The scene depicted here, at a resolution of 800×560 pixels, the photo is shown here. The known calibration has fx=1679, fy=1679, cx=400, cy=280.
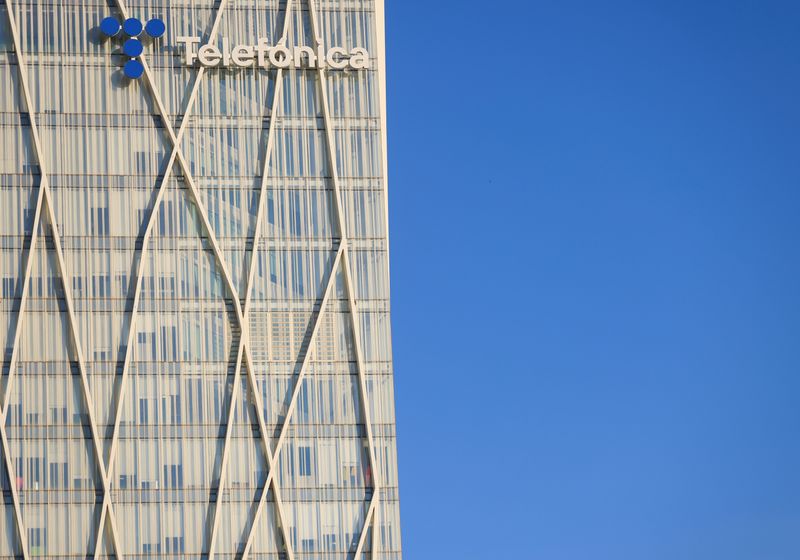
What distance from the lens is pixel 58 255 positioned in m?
107

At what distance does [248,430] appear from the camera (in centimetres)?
10569

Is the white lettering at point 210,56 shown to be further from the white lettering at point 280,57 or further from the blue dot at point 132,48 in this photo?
the blue dot at point 132,48

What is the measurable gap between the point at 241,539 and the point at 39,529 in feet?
40.7

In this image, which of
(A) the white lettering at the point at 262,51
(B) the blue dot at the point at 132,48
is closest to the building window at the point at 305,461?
(A) the white lettering at the point at 262,51

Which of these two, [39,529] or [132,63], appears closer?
[39,529]

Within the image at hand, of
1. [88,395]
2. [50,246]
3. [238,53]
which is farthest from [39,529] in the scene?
[238,53]

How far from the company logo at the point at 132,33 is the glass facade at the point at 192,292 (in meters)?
0.61

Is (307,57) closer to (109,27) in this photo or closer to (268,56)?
(268,56)

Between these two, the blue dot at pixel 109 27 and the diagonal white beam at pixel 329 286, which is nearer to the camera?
the diagonal white beam at pixel 329 286

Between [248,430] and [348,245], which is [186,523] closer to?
[248,430]

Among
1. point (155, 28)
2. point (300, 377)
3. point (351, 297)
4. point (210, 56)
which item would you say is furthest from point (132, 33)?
point (300, 377)

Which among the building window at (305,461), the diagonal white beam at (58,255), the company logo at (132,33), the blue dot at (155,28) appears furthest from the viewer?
the blue dot at (155,28)

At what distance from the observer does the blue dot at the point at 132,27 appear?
110m

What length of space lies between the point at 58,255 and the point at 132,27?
52.2ft
